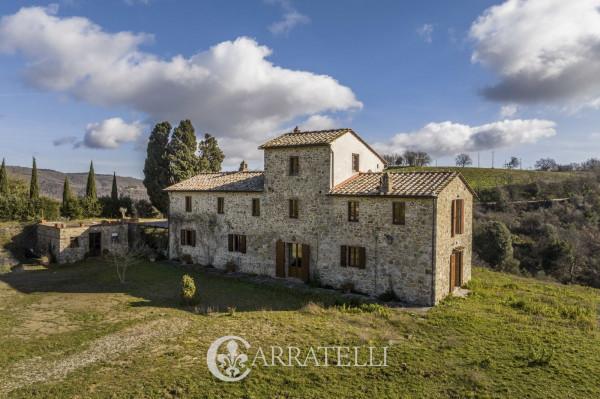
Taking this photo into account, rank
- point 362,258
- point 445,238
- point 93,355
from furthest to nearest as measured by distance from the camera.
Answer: point 362,258 < point 445,238 < point 93,355

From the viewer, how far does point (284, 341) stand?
14.0 m

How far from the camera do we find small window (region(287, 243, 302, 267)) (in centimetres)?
2353

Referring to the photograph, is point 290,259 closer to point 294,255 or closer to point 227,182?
point 294,255

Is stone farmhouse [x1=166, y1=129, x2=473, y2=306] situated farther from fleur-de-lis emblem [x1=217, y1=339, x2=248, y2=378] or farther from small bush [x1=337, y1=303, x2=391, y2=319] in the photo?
fleur-de-lis emblem [x1=217, y1=339, x2=248, y2=378]

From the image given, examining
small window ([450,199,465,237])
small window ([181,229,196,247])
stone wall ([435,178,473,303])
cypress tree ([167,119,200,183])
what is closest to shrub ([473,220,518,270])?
stone wall ([435,178,473,303])

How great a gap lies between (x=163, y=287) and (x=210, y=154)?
28555mm

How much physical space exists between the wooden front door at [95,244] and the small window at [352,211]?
862 inches

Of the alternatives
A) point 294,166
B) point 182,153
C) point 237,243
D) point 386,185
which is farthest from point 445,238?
point 182,153

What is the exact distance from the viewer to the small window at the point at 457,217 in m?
20.6

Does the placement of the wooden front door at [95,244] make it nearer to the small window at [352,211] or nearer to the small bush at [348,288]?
the small bush at [348,288]

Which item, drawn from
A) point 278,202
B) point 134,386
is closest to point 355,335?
point 134,386

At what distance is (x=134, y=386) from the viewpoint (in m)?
10.7

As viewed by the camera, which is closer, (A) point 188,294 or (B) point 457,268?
(A) point 188,294

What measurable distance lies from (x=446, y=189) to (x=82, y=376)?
1784 centimetres
